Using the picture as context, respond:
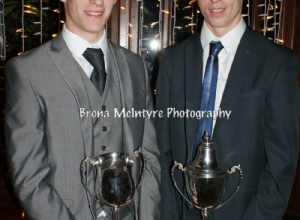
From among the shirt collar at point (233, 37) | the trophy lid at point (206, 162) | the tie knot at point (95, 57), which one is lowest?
the trophy lid at point (206, 162)

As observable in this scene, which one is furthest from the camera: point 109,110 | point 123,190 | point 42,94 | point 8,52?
point 8,52

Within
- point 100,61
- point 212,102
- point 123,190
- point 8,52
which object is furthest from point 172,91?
point 8,52

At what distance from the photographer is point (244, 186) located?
1.53 meters

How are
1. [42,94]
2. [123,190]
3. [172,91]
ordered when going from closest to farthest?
[123,190]
[42,94]
[172,91]

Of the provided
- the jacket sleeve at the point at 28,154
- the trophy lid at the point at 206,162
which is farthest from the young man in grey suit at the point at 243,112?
the jacket sleeve at the point at 28,154

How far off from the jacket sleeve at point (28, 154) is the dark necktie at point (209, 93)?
57cm

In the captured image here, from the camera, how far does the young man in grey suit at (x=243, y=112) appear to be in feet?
4.82

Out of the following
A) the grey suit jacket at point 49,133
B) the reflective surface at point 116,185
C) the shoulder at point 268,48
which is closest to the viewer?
the reflective surface at point 116,185

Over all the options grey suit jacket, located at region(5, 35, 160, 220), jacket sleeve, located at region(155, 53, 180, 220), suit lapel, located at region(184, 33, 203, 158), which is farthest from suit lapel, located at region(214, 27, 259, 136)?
grey suit jacket, located at region(5, 35, 160, 220)

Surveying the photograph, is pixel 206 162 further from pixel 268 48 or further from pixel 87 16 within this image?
pixel 87 16

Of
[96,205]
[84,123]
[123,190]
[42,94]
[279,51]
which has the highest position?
[279,51]

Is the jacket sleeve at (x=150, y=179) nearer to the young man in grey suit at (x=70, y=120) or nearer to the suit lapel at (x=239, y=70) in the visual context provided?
the young man in grey suit at (x=70, y=120)

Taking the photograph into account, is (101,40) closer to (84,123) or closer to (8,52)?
(84,123)

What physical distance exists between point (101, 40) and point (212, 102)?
49cm
